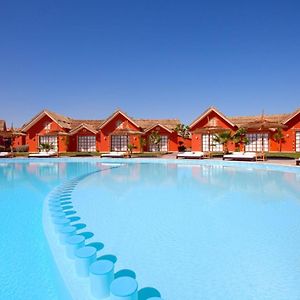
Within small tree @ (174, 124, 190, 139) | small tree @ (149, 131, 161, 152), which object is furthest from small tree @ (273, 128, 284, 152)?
small tree @ (149, 131, 161, 152)

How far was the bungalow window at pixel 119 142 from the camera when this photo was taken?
3222cm

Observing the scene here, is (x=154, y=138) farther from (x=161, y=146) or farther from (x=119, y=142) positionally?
(x=119, y=142)

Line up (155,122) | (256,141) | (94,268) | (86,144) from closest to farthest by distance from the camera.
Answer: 1. (94,268)
2. (256,141)
3. (86,144)
4. (155,122)

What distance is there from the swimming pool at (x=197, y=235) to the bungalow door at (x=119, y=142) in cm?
2062

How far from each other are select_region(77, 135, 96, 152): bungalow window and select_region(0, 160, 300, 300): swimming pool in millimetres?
21302

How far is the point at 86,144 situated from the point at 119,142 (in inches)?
168

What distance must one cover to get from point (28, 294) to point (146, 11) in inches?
745

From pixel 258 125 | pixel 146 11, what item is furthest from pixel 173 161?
pixel 146 11

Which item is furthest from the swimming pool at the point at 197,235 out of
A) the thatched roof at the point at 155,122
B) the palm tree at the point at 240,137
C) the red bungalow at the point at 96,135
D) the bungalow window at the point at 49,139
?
the bungalow window at the point at 49,139

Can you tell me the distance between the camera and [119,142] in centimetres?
3225

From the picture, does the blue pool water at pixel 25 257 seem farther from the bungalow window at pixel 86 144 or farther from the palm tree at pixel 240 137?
the bungalow window at pixel 86 144

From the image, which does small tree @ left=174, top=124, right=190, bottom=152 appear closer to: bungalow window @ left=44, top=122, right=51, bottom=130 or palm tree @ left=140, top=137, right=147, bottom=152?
palm tree @ left=140, top=137, right=147, bottom=152

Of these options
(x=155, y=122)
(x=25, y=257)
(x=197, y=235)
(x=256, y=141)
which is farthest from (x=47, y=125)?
(x=197, y=235)

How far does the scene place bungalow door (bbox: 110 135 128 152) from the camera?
3222 centimetres
